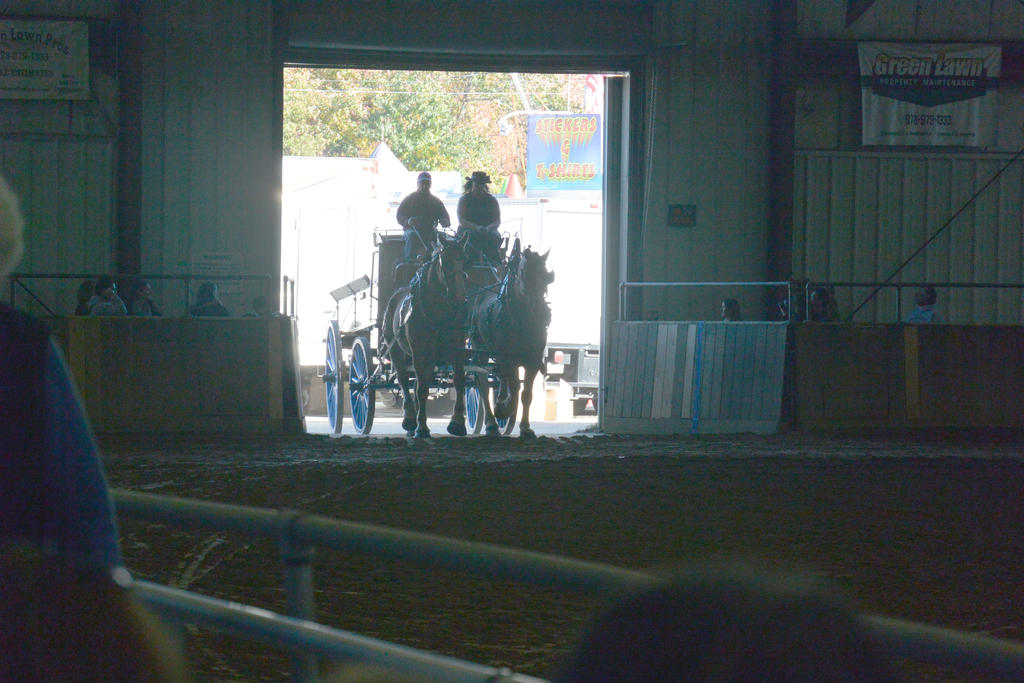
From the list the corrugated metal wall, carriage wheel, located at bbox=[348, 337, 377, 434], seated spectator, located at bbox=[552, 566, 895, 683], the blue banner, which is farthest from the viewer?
the blue banner

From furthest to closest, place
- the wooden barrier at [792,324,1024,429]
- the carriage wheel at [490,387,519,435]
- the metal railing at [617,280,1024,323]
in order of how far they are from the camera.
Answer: the metal railing at [617,280,1024,323], the carriage wheel at [490,387,519,435], the wooden barrier at [792,324,1024,429]

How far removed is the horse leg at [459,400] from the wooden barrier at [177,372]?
2089 mm

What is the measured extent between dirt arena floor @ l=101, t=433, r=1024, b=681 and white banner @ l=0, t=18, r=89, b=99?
17.6ft

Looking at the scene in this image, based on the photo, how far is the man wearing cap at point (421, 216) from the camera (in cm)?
1611

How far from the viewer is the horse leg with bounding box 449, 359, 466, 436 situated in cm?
1530

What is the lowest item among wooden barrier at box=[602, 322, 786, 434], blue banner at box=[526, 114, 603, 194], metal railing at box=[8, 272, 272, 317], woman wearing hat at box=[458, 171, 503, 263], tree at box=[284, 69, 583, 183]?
wooden barrier at box=[602, 322, 786, 434]

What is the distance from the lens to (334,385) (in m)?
18.3

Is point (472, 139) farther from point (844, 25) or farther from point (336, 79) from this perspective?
point (844, 25)

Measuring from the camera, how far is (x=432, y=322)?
1507 cm

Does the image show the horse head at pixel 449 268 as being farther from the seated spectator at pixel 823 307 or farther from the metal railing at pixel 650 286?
the seated spectator at pixel 823 307

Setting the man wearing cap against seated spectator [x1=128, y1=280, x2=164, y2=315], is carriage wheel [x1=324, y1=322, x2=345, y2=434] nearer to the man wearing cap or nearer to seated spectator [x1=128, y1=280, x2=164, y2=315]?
the man wearing cap

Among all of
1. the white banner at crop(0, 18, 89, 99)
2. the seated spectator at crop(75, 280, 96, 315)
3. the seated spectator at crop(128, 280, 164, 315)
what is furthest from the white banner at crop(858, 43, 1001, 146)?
the seated spectator at crop(75, 280, 96, 315)

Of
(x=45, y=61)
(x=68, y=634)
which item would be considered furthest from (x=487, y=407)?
(x=68, y=634)

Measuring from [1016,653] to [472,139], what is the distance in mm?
42531
